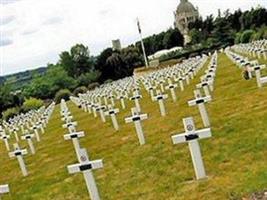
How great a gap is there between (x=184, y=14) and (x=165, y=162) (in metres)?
172

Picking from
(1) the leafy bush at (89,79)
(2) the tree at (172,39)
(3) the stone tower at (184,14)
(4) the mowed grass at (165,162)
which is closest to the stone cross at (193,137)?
(4) the mowed grass at (165,162)

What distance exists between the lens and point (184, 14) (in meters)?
182

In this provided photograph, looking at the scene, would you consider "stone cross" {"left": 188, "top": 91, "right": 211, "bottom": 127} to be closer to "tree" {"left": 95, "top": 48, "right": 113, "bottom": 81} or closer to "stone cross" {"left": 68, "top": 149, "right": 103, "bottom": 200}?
"stone cross" {"left": 68, "top": 149, "right": 103, "bottom": 200}

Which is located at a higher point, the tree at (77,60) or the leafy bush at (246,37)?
the tree at (77,60)

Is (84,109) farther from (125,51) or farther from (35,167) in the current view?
(125,51)

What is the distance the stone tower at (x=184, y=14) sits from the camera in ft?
586

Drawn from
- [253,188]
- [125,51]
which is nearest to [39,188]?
[253,188]

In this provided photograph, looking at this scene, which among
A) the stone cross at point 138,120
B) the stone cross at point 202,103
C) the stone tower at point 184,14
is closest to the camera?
the stone cross at point 202,103

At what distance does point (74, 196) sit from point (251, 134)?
3.98 meters

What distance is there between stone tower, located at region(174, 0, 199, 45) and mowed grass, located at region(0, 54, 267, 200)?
156678 millimetres

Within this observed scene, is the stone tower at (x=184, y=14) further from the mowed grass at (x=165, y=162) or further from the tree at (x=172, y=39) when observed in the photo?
the mowed grass at (x=165, y=162)

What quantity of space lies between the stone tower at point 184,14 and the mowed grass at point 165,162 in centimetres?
15668

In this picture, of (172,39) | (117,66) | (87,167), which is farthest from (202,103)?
(172,39)

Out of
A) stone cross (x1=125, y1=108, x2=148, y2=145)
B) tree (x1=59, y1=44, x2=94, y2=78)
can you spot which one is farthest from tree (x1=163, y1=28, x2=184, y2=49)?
stone cross (x1=125, y1=108, x2=148, y2=145)
